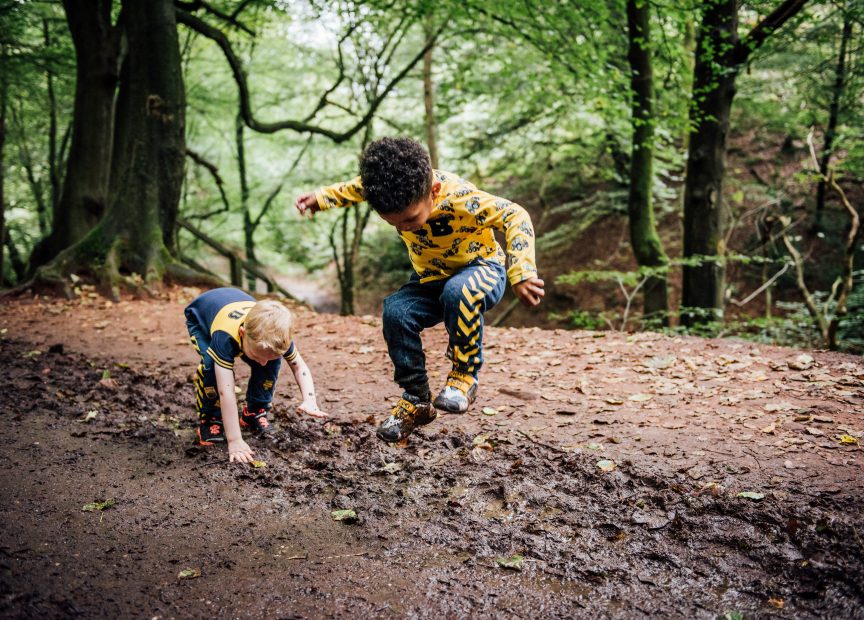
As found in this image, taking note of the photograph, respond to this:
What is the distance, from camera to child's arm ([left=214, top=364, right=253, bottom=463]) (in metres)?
3.61

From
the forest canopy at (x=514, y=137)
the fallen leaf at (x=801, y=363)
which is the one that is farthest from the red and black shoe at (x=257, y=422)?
the forest canopy at (x=514, y=137)

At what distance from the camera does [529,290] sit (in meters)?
2.67

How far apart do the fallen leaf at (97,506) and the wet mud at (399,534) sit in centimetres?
1

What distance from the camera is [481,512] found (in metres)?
3.22

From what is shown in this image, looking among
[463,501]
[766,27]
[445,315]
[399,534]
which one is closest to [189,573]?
[399,534]

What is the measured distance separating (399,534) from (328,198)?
1.83m

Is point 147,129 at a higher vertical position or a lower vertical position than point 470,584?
higher

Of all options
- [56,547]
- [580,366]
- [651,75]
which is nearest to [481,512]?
[56,547]

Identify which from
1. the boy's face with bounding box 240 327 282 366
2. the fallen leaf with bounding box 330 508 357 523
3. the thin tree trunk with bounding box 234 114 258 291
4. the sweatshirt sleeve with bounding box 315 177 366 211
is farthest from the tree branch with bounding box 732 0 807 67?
the thin tree trunk with bounding box 234 114 258 291

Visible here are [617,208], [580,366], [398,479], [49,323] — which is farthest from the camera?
[617,208]

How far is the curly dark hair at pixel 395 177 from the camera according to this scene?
2709 millimetres

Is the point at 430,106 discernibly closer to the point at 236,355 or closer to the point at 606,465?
the point at 236,355

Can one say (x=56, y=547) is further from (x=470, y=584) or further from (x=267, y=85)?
(x=267, y=85)

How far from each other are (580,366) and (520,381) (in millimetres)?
790
